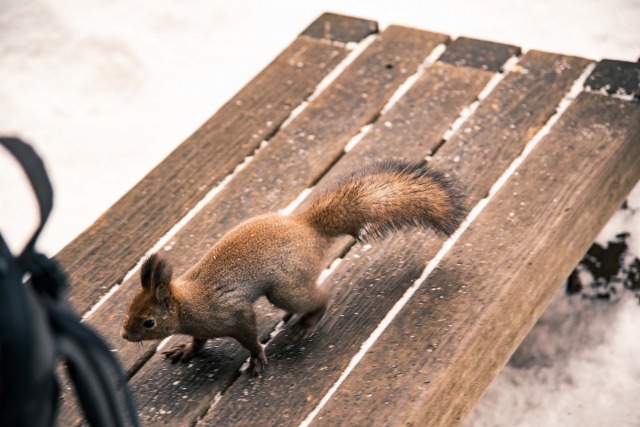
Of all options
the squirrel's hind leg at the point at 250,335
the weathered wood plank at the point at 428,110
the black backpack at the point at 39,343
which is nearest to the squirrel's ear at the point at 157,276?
the squirrel's hind leg at the point at 250,335

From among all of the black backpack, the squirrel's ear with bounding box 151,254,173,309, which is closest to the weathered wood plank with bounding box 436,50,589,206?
the squirrel's ear with bounding box 151,254,173,309

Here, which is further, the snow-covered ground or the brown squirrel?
the snow-covered ground

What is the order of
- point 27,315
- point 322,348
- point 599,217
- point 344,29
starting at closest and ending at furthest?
point 27,315 < point 322,348 < point 599,217 < point 344,29

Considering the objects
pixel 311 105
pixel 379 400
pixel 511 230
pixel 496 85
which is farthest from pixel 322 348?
pixel 496 85

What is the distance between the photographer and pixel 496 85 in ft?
6.92

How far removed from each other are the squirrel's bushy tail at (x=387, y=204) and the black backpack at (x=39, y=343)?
84 cm

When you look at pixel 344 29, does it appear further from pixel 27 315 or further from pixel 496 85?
pixel 27 315

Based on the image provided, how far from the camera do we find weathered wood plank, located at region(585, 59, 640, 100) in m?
2.04

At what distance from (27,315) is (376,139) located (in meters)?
1.44

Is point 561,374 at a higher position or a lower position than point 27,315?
higher

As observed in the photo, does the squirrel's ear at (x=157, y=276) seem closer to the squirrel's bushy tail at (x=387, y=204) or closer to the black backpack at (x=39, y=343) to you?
the squirrel's bushy tail at (x=387, y=204)

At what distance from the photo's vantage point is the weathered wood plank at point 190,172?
1.72 m

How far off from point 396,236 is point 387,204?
0.57 ft

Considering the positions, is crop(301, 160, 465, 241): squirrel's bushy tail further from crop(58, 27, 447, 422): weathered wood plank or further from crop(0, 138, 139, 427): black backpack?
crop(0, 138, 139, 427): black backpack
